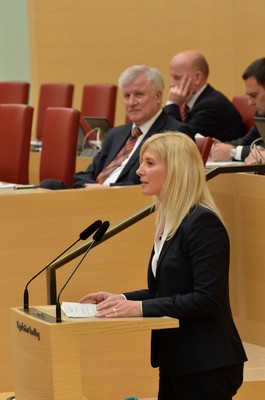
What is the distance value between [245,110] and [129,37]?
3209 mm

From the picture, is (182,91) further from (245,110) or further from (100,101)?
(100,101)

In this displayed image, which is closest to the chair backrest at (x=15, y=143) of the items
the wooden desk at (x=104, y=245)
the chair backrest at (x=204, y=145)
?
the chair backrest at (x=204, y=145)

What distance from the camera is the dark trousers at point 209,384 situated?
2670 millimetres

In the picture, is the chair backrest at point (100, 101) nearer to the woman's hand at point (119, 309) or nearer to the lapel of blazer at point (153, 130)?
the lapel of blazer at point (153, 130)

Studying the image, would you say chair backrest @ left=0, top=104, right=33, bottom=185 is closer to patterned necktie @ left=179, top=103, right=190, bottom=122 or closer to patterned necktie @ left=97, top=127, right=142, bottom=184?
patterned necktie @ left=97, top=127, right=142, bottom=184

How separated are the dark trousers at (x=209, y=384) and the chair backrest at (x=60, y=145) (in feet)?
8.13

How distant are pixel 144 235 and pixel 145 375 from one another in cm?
62

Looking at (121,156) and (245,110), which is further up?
(245,110)

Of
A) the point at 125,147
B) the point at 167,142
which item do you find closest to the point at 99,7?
the point at 125,147

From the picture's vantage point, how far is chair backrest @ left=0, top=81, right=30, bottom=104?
831 centimetres

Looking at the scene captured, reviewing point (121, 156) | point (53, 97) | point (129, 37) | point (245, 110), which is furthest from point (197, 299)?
point (129, 37)

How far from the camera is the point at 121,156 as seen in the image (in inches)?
190

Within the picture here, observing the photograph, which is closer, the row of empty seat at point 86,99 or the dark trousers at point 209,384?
the dark trousers at point 209,384

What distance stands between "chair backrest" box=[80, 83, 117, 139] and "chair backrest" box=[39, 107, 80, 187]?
6.78 ft
